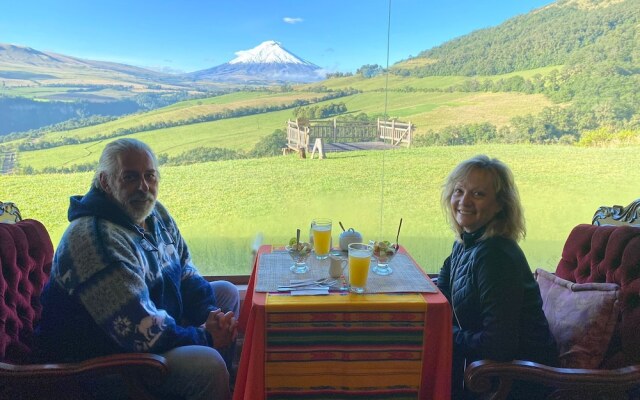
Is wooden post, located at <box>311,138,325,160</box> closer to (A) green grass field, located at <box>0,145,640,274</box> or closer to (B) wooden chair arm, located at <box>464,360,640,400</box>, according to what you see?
(A) green grass field, located at <box>0,145,640,274</box>

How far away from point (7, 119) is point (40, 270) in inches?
71.5

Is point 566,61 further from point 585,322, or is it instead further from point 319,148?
point 585,322

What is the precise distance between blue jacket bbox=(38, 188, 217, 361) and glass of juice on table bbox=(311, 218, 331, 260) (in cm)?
72

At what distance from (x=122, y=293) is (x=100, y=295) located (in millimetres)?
75

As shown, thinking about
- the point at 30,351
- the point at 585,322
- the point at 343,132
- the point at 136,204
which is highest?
the point at 343,132

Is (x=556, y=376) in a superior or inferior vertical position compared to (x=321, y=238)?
inferior

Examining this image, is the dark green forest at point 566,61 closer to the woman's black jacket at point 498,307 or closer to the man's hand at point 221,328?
the woman's black jacket at point 498,307

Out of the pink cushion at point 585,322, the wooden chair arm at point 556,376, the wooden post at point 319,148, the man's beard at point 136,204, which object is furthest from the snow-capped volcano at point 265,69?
the wooden chair arm at point 556,376

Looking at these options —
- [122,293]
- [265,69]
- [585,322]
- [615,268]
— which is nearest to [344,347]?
[122,293]

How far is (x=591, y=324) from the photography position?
1685mm

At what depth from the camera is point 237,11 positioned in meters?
3.13

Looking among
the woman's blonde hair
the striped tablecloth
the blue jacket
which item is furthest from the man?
the woman's blonde hair

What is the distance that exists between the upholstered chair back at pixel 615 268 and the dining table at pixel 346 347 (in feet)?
2.27

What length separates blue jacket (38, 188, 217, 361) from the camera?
1.53m
